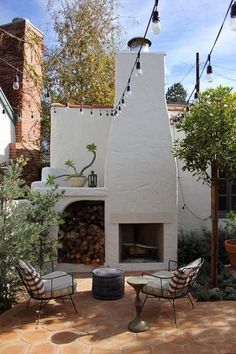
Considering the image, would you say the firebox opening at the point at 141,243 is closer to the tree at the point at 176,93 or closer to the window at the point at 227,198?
the window at the point at 227,198

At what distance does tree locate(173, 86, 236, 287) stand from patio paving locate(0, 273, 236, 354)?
56.7 inches

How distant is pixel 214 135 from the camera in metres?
6.01

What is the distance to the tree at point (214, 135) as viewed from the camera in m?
5.95

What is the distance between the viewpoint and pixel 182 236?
27.4 ft

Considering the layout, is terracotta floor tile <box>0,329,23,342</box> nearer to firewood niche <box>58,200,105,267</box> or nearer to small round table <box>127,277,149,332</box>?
small round table <box>127,277,149,332</box>

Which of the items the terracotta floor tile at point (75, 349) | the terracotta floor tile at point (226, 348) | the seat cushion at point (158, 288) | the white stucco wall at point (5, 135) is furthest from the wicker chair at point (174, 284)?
the white stucco wall at point (5, 135)

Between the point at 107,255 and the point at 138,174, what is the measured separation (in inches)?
76.5

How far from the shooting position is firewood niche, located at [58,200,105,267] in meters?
7.59

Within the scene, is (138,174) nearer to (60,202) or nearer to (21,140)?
(60,202)

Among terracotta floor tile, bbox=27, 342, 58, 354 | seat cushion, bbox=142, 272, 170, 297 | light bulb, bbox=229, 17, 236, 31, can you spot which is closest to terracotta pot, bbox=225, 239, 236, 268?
seat cushion, bbox=142, 272, 170, 297

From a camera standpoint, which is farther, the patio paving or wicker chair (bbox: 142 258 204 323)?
wicker chair (bbox: 142 258 204 323)

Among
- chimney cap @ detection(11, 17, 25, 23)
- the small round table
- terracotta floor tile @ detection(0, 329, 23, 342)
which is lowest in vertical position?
terracotta floor tile @ detection(0, 329, 23, 342)

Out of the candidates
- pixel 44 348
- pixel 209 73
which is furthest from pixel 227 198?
pixel 44 348

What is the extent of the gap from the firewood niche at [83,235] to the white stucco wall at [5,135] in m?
2.77
